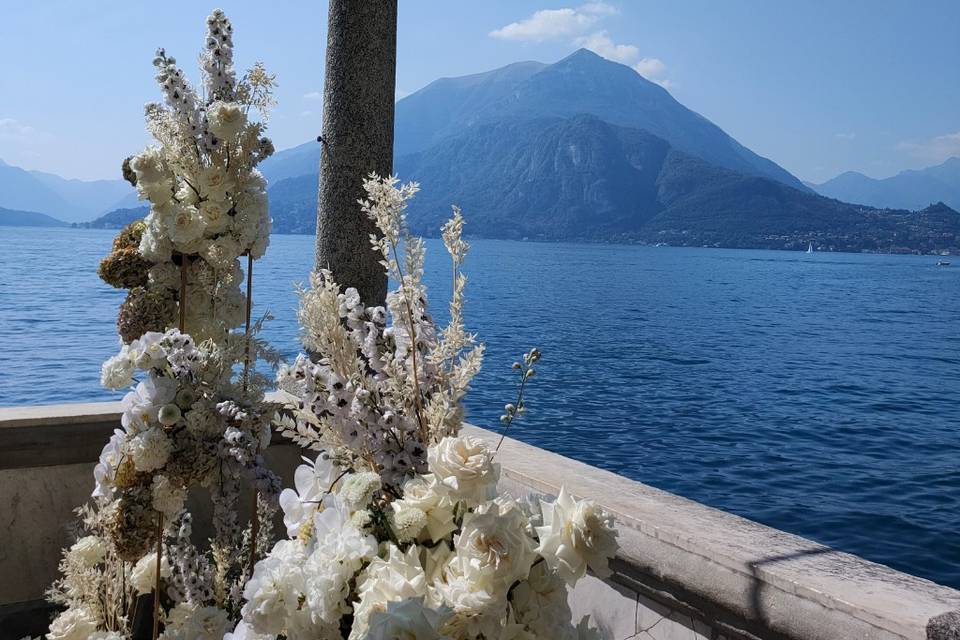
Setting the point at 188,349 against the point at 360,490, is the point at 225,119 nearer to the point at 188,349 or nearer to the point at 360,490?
the point at 188,349

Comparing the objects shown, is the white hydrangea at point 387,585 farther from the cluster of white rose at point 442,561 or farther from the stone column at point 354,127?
the stone column at point 354,127

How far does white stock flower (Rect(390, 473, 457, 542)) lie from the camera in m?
1.27

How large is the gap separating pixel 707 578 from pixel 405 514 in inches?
34.5

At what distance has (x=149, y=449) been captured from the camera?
202 cm

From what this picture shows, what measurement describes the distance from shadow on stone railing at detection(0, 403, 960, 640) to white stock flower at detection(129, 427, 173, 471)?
867mm

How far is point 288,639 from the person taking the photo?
4.34 ft

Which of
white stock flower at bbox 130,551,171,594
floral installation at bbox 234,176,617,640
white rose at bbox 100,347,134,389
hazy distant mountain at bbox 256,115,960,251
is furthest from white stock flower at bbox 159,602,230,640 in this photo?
hazy distant mountain at bbox 256,115,960,251

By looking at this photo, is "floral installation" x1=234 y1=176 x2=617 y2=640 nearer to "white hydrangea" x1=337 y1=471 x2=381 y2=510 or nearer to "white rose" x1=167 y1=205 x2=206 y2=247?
"white hydrangea" x1=337 y1=471 x2=381 y2=510

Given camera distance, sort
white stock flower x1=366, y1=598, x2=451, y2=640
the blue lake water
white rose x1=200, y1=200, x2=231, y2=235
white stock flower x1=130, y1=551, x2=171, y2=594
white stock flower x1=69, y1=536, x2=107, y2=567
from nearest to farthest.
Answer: white stock flower x1=366, y1=598, x2=451, y2=640
white rose x1=200, y1=200, x2=231, y2=235
white stock flower x1=69, y1=536, x2=107, y2=567
white stock flower x1=130, y1=551, x2=171, y2=594
the blue lake water

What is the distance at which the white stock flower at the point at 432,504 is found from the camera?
1273 mm

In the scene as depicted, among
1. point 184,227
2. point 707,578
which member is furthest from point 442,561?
point 184,227

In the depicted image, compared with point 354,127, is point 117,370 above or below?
below

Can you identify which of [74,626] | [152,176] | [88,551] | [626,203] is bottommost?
[74,626]

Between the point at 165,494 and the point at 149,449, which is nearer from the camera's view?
the point at 149,449
